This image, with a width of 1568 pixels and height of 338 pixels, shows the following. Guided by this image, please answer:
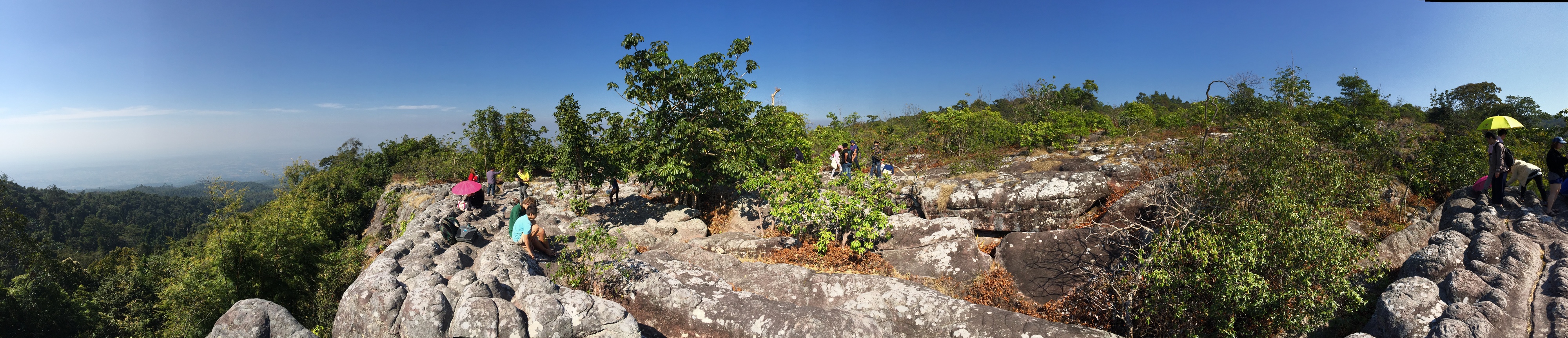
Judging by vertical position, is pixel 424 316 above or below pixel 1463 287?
below

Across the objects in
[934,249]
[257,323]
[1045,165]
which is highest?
[1045,165]

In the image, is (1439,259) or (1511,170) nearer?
(1439,259)

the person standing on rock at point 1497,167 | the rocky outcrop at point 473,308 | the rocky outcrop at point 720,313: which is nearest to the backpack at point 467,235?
the rocky outcrop at point 473,308

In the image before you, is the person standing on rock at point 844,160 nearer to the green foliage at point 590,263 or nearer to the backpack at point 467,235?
the green foliage at point 590,263

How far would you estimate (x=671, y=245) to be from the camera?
32.0 ft

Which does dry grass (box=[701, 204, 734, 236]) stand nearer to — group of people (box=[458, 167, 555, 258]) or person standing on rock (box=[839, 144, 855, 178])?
person standing on rock (box=[839, 144, 855, 178])

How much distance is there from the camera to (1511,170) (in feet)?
26.5

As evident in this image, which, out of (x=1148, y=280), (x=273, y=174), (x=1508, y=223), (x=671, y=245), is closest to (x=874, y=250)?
(x=671, y=245)

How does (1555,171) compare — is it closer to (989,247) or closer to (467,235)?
(989,247)

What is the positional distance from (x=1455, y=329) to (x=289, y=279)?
22.3 m

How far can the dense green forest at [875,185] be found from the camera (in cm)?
595

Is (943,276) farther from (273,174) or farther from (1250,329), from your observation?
(273,174)

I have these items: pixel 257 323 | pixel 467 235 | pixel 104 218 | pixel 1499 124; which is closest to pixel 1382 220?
pixel 1499 124

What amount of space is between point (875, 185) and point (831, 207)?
96 centimetres
